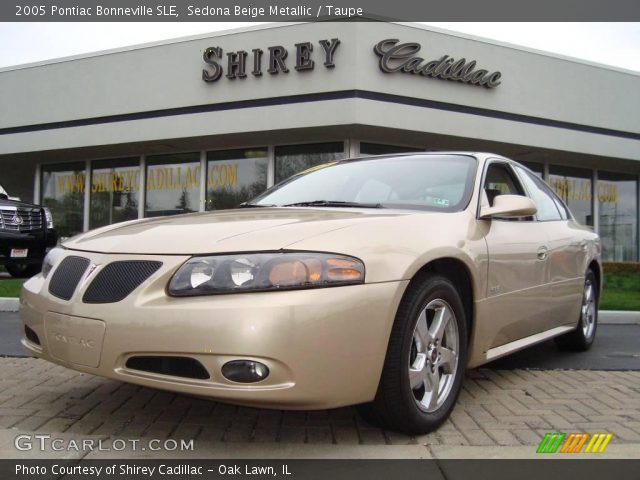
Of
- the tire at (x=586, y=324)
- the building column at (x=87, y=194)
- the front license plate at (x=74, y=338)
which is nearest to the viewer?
the front license plate at (x=74, y=338)

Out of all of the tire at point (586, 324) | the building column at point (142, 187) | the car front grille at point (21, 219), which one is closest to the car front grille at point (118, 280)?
the tire at point (586, 324)

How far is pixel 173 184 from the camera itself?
627 inches

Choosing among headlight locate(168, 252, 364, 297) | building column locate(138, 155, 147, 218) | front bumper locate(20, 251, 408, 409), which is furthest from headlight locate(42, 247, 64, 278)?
building column locate(138, 155, 147, 218)

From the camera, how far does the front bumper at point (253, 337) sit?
2121mm

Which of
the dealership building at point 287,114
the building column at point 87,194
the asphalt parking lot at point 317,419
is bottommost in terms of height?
the asphalt parking lot at point 317,419

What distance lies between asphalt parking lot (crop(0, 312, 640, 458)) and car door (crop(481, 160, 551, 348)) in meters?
0.41

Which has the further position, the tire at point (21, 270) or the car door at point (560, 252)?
the tire at point (21, 270)

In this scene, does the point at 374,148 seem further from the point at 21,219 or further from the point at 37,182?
the point at 37,182

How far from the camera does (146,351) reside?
2221 mm

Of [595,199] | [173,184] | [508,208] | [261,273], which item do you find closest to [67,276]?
[261,273]

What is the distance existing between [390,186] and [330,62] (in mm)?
9510

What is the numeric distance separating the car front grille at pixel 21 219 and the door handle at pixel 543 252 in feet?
31.1

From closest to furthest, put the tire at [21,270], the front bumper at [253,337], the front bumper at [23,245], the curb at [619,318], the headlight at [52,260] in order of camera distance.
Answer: the front bumper at [253,337]
the headlight at [52,260]
the curb at [619,318]
the front bumper at [23,245]
the tire at [21,270]

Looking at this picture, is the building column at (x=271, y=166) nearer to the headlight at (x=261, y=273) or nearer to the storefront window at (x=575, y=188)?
the storefront window at (x=575, y=188)
